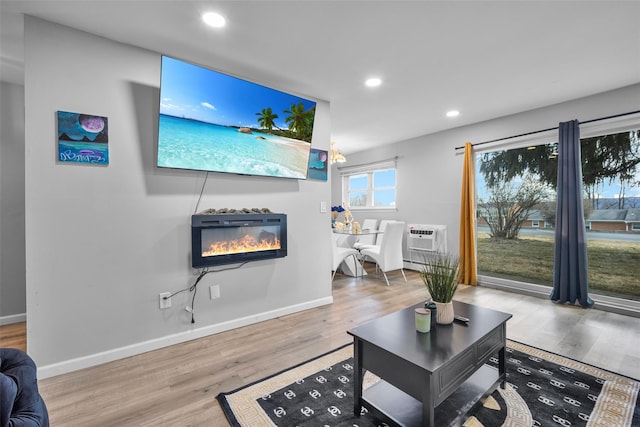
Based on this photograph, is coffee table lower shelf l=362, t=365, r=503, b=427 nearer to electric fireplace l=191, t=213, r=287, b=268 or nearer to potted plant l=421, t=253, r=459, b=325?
potted plant l=421, t=253, r=459, b=325

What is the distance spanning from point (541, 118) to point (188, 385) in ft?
15.6

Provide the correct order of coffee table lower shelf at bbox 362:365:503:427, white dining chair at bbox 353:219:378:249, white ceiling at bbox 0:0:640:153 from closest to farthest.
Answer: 1. coffee table lower shelf at bbox 362:365:503:427
2. white ceiling at bbox 0:0:640:153
3. white dining chair at bbox 353:219:378:249

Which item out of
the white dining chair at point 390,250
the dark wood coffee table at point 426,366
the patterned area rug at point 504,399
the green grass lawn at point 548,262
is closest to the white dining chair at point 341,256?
the white dining chair at point 390,250

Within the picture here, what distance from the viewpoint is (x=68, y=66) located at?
206 cm

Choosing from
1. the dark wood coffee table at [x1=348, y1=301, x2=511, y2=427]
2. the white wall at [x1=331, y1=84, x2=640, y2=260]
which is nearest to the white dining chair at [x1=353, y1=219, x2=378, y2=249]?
the white wall at [x1=331, y1=84, x2=640, y2=260]

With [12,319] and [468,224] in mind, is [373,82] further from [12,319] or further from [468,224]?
[12,319]

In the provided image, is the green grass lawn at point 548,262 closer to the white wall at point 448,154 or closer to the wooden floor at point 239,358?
the wooden floor at point 239,358

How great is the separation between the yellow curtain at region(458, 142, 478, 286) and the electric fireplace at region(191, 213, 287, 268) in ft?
9.50

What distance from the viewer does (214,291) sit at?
2682mm

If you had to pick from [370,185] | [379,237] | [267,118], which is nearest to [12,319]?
[267,118]

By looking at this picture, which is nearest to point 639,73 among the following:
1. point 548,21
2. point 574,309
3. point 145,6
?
point 548,21

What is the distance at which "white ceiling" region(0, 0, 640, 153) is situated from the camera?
1.91 m

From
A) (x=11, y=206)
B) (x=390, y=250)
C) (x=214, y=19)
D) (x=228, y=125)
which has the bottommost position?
(x=390, y=250)

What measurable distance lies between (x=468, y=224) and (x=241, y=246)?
3.39 m
